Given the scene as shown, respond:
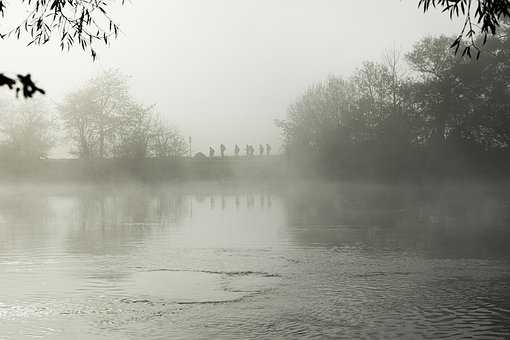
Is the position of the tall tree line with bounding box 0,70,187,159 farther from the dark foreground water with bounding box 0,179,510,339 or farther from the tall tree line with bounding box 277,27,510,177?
the dark foreground water with bounding box 0,179,510,339

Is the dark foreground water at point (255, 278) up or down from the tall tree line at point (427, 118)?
down

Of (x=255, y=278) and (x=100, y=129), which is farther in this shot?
(x=100, y=129)

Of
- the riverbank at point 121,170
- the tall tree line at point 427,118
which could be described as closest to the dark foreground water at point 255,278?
the tall tree line at point 427,118

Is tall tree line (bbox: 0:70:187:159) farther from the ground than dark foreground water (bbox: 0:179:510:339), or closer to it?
farther from the ground

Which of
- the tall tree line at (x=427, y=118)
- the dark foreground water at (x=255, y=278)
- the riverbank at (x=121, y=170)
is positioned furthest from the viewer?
the riverbank at (x=121, y=170)

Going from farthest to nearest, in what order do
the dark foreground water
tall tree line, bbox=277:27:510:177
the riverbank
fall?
the riverbank < tall tree line, bbox=277:27:510:177 < the dark foreground water

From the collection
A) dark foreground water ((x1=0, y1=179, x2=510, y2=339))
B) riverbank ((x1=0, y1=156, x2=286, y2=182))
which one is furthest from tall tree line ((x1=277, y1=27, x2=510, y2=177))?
dark foreground water ((x1=0, y1=179, x2=510, y2=339))

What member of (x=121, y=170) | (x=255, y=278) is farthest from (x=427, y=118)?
(x=255, y=278)

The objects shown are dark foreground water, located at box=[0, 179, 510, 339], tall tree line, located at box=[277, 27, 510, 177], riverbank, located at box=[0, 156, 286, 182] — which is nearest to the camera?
dark foreground water, located at box=[0, 179, 510, 339]

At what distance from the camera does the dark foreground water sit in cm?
1002

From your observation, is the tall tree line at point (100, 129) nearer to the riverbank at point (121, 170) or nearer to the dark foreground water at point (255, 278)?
the riverbank at point (121, 170)

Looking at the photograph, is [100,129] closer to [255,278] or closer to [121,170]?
[121,170]

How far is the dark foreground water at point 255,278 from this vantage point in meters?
10.0

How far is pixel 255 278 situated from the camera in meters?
14.0
